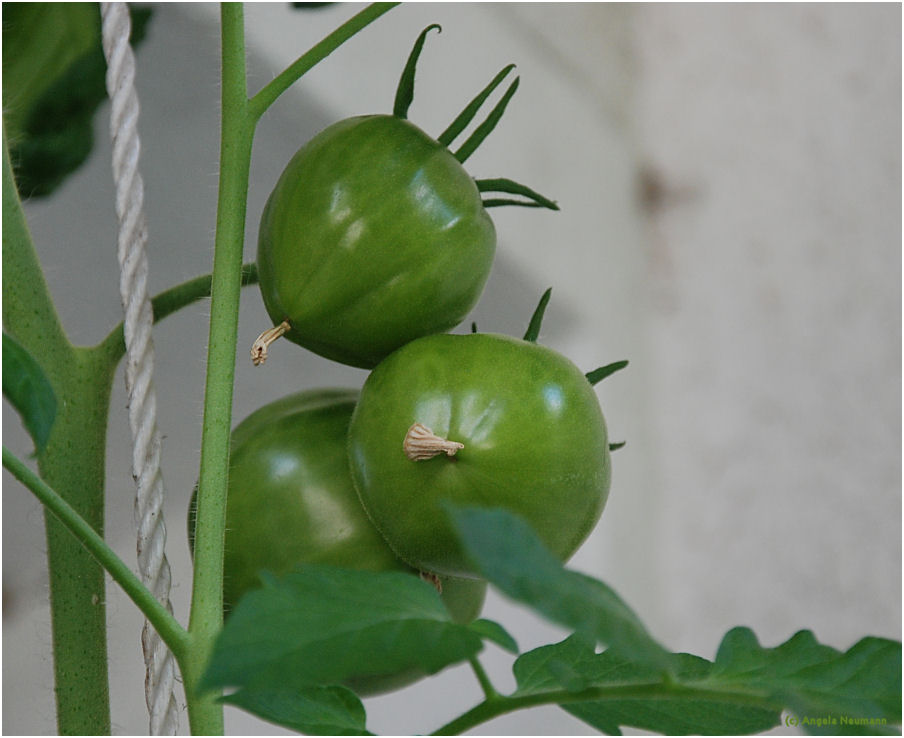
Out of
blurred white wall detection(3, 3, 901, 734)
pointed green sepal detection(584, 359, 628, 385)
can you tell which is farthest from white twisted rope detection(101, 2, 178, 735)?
blurred white wall detection(3, 3, 901, 734)

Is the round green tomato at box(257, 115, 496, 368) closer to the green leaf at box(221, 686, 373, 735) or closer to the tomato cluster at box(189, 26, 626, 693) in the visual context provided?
the tomato cluster at box(189, 26, 626, 693)

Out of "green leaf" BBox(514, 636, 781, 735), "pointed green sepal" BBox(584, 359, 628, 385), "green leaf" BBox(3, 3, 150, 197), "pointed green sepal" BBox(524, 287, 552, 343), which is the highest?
"green leaf" BBox(3, 3, 150, 197)

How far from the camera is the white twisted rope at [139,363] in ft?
0.81

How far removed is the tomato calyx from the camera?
0.23 m

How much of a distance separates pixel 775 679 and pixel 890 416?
1.05m

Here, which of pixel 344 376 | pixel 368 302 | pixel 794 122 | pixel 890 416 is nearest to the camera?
pixel 368 302

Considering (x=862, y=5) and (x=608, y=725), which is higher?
(x=862, y=5)

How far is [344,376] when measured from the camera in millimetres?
731

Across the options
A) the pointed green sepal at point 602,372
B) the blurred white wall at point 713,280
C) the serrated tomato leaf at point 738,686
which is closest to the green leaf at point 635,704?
the serrated tomato leaf at point 738,686

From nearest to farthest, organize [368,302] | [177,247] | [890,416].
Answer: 1. [368,302]
2. [177,247]
3. [890,416]

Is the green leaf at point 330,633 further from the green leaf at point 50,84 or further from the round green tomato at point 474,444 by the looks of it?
the green leaf at point 50,84

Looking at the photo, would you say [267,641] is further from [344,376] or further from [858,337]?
[858,337]

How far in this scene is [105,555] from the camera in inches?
8.4

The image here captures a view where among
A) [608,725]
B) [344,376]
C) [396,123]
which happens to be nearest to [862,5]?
[344,376]
